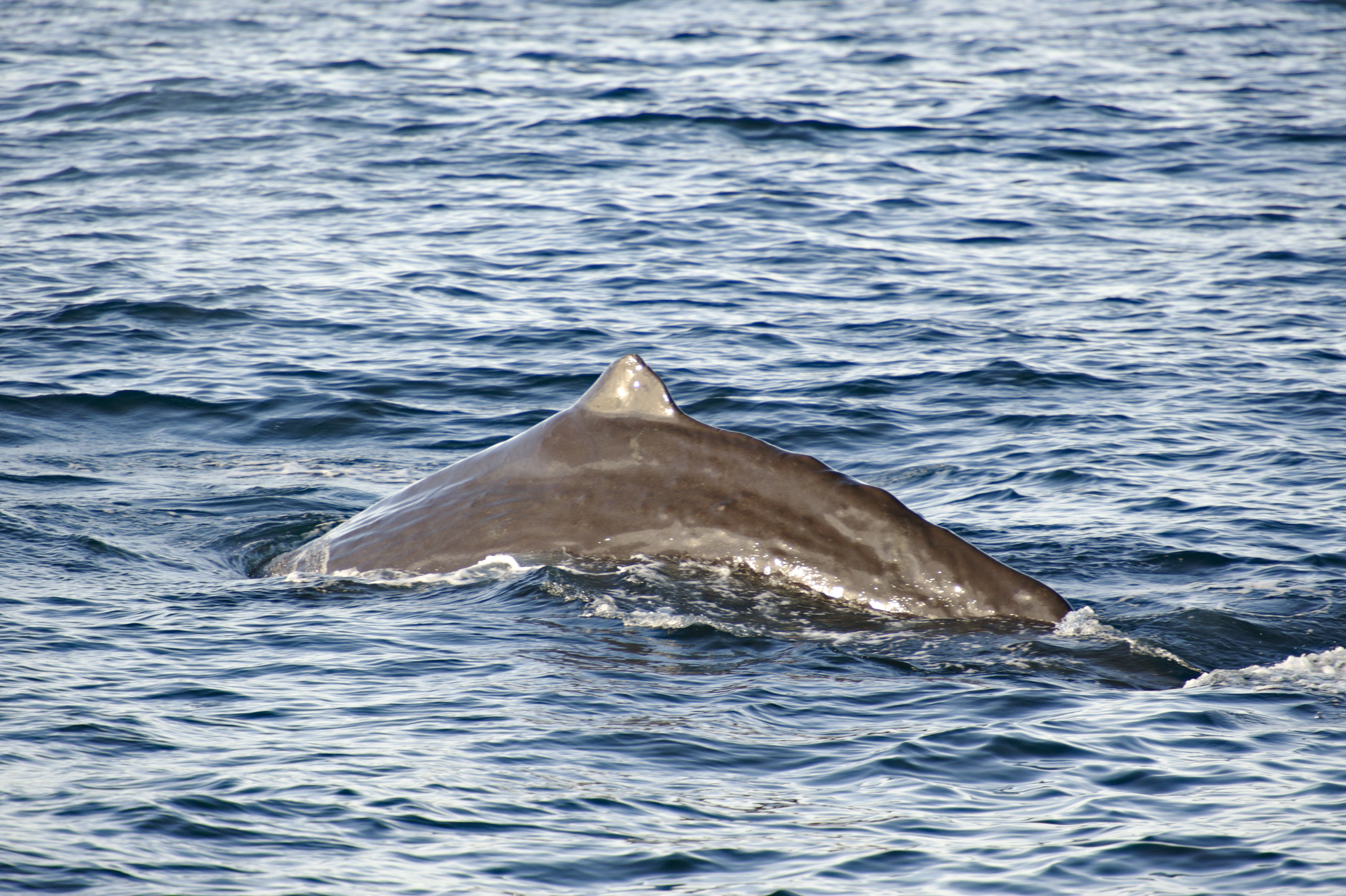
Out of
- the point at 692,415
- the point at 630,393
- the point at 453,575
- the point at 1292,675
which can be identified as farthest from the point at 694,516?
the point at 692,415

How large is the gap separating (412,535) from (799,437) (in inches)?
205

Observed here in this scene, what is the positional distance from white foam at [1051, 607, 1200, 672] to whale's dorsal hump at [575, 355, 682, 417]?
2285 mm

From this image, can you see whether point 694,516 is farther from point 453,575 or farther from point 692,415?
point 692,415

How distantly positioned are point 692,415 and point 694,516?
19.9 feet

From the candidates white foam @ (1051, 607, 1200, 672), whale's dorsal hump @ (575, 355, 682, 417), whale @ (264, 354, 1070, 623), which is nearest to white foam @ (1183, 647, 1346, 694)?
white foam @ (1051, 607, 1200, 672)

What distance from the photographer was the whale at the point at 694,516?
794 cm

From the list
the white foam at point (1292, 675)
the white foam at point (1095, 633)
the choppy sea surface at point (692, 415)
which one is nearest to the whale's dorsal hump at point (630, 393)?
the choppy sea surface at point (692, 415)

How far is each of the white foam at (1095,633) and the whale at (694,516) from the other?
0.44 feet

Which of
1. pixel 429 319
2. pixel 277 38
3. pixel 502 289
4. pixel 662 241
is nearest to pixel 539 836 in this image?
pixel 429 319

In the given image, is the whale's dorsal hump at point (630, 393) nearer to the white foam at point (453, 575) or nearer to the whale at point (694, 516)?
the whale at point (694, 516)

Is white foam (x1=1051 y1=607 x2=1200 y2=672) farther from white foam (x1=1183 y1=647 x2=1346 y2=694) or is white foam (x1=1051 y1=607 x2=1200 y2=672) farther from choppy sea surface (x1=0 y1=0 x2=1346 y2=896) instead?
white foam (x1=1183 y1=647 x2=1346 y2=694)

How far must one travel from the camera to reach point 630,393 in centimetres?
817

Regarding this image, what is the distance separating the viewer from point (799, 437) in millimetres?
13469

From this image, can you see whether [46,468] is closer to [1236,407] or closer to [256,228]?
[256,228]
